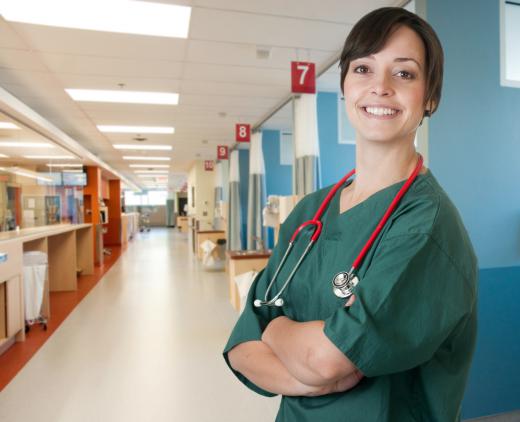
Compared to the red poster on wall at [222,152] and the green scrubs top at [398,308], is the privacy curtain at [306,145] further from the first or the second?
the red poster on wall at [222,152]

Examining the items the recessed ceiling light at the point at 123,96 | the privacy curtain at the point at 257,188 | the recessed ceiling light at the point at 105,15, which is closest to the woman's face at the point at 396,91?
the recessed ceiling light at the point at 105,15

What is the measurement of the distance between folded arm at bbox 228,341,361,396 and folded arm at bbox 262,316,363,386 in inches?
0.8

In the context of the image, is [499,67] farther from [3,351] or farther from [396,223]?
[3,351]

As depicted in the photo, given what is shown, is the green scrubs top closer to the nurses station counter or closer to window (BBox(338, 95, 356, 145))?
the nurses station counter

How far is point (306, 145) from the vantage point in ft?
15.3

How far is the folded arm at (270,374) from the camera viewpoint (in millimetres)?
804

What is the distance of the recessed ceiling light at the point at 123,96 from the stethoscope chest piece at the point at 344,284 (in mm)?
5125

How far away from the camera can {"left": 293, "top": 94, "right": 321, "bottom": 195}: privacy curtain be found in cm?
461

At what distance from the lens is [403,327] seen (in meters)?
0.69

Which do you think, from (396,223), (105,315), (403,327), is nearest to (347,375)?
(403,327)

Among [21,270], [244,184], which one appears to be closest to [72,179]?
[244,184]

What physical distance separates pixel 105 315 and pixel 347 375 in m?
4.74

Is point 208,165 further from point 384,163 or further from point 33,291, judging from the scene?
point 384,163

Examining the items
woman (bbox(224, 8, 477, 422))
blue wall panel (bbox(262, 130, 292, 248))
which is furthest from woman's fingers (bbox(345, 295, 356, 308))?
blue wall panel (bbox(262, 130, 292, 248))
